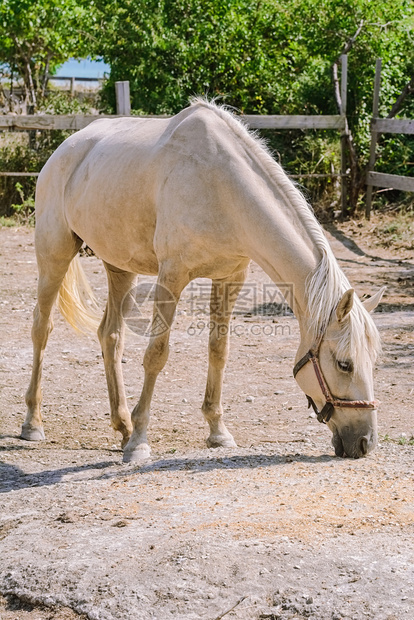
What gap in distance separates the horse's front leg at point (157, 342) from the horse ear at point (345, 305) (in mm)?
1068

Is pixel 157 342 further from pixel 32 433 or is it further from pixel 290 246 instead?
pixel 32 433

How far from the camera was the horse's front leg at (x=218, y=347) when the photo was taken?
4895 millimetres

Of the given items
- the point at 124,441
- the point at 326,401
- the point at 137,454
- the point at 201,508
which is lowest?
the point at 124,441

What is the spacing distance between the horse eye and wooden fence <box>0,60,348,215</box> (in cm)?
828

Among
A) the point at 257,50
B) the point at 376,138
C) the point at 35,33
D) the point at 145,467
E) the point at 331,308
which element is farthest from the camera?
the point at 35,33

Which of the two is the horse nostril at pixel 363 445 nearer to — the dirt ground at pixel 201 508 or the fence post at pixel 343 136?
the dirt ground at pixel 201 508

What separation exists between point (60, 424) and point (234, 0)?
36.5 ft

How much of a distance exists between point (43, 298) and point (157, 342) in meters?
1.30

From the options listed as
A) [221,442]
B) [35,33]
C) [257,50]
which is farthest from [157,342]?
[35,33]

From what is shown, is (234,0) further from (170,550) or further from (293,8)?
(170,550)

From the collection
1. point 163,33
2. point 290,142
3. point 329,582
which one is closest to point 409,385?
Answer: point 329,582

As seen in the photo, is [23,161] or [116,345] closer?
[116,345]

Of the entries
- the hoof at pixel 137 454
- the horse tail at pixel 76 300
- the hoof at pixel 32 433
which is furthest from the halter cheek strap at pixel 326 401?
the horse tail at pixel 76 300

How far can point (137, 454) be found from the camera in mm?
4582
